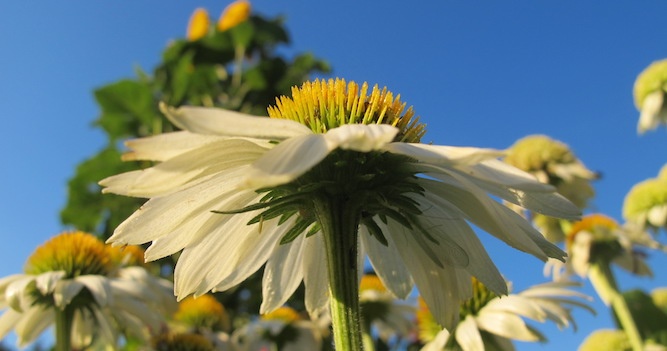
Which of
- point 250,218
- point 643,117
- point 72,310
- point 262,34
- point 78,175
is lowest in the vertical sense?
point 250,218

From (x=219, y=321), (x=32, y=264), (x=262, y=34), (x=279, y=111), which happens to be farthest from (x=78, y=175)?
(x=279, y=111)

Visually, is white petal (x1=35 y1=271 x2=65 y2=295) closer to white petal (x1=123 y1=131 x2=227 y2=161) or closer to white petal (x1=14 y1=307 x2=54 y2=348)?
white petal (x1=14 y1=307 x2=54 y2=348)

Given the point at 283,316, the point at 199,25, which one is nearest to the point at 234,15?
the point at 199,25

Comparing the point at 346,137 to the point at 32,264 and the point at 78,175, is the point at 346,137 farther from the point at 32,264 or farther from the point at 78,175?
the point at 78,175

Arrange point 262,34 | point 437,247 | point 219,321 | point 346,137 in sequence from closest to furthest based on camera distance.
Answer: point 346,137, point 437,247, point 219,321, point 262,34

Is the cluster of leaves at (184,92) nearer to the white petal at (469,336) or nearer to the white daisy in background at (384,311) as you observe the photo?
the white daisy in background at (384,311)
